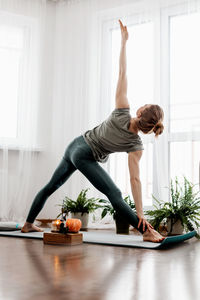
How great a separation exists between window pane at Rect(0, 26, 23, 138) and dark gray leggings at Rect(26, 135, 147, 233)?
182 centimetres

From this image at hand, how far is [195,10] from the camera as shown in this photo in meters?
3.83

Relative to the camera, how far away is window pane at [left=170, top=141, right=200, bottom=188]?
3.65m

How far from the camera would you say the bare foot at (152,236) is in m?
2.41

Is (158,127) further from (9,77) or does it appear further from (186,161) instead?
(9,77)

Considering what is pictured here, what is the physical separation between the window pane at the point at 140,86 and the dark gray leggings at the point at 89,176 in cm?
142

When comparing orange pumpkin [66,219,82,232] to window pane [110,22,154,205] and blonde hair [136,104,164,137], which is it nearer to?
blonde hair [136,104,164,137]

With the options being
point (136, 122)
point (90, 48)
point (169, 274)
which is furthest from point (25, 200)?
point (169, 274)

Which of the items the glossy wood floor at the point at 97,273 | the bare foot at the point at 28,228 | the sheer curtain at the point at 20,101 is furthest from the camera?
the sheer curtain at the point at 20,101

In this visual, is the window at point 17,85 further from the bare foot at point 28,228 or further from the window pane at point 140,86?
the bare foot at point 28,228

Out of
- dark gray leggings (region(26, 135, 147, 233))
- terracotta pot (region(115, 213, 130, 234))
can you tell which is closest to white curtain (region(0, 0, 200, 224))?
terracotta pot (region(115, 213, 130, 234))

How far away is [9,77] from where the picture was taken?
4.44 metres

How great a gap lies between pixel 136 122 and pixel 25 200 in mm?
2302

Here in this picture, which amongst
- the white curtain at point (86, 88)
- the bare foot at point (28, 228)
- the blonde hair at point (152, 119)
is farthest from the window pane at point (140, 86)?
the blonde hair at point (152, 119)

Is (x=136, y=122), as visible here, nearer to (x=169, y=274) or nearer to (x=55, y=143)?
(x=169, y=274)
